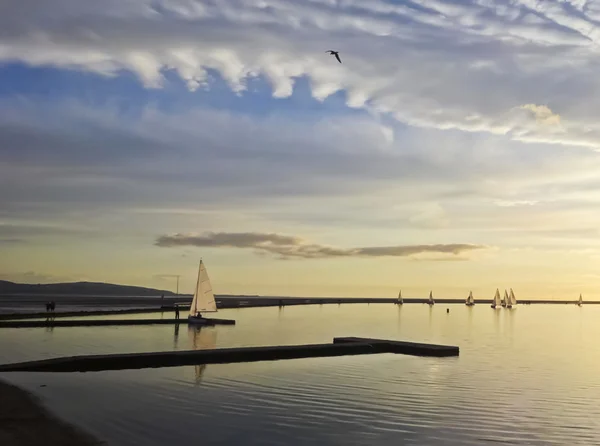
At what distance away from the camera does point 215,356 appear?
36.4m

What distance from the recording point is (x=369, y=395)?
27.9 meters

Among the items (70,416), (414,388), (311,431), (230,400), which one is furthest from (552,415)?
(70,416)

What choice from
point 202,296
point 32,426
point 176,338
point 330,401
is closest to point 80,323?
point 176,338

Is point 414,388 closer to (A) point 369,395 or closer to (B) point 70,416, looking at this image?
(A) point 369,395

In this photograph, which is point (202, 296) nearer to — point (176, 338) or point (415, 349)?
point (176, 338)

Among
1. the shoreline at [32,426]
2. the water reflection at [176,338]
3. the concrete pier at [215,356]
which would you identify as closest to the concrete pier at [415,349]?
the concrete pier at [215,356]

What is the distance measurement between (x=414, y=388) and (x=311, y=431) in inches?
421

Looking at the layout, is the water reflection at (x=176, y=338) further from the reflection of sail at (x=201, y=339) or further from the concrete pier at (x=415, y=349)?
the concrete pier at (x=415, y=349)

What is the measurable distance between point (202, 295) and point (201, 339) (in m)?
24.4

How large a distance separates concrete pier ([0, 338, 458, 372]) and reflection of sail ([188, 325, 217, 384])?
133 centimetres

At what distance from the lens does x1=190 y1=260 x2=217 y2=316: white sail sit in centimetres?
7850

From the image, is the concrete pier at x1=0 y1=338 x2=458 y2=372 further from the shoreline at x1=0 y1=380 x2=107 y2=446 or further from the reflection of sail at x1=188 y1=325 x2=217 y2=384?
the shoreline at x1=0 y1=380 x2=107 y2=446

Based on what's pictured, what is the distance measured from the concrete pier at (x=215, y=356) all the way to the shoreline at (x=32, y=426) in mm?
7505

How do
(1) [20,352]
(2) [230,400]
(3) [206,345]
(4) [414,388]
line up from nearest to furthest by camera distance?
(2) [230,400], (4) [414,388], (1) [20,352], (3) [206,345]
